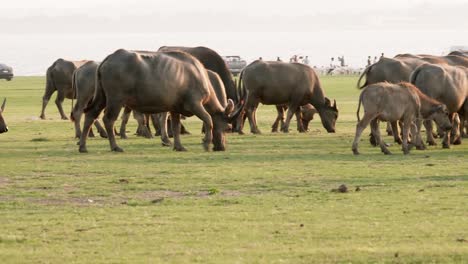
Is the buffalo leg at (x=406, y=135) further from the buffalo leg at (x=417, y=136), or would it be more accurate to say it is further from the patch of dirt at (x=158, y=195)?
the patch of dirt at (x=158, y=195)

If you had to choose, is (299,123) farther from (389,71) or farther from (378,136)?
(378,136)

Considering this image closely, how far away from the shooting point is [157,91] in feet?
82.3

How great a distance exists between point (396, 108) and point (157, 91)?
483 cm

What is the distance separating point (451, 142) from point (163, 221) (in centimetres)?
1473

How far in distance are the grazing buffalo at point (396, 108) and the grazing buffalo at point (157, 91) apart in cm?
332

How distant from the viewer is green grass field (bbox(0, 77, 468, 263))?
11.9 m

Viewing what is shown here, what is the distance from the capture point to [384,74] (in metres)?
30.5

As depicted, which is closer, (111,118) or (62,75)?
(111,118)

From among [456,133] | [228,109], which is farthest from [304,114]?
[228,109]

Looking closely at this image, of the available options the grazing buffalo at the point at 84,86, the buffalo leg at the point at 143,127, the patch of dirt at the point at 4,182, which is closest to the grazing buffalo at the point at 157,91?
the grazing buffalo at the point at 84,86

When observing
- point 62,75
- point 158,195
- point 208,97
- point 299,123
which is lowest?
point 299,123

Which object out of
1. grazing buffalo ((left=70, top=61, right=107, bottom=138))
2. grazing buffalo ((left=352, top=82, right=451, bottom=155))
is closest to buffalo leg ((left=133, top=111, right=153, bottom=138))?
grazing buffalo ((left=70, top=61, right=107, bottom=138))

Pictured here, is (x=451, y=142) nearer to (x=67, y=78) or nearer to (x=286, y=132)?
(x=286, y=132)

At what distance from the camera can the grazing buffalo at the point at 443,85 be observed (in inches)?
1052
